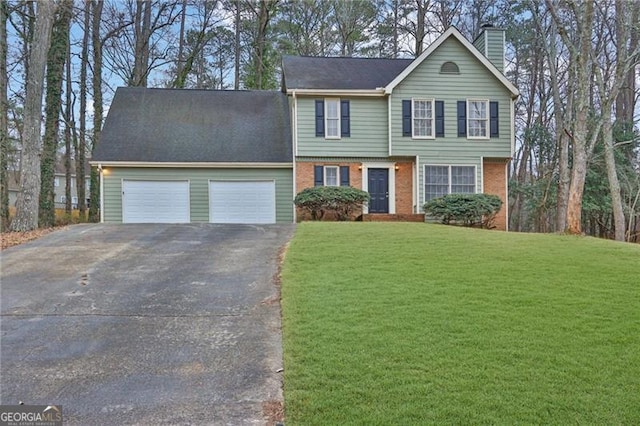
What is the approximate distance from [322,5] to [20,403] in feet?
87.6

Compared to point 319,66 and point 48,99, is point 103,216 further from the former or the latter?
point 319,66

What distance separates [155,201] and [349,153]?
702 cm

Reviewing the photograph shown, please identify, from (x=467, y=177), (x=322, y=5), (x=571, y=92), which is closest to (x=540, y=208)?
(x=571, y=92)

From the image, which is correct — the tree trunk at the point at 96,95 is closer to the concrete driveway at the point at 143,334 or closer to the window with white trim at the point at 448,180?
the concrete driveway at the point at 143,334

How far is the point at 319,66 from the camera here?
1908 centimetres

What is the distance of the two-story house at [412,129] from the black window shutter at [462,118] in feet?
0.12

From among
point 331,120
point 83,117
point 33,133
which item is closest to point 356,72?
point 331,120

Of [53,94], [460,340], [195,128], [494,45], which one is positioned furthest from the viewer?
[494,45]

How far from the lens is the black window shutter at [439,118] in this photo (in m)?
17.0

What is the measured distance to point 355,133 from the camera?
17062 mm

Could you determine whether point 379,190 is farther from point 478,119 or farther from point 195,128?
point 195,128

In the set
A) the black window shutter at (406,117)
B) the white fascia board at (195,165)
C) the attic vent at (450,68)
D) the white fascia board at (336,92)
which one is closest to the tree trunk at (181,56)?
the white fascia board at (195,165)

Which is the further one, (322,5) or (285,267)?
(322,5)

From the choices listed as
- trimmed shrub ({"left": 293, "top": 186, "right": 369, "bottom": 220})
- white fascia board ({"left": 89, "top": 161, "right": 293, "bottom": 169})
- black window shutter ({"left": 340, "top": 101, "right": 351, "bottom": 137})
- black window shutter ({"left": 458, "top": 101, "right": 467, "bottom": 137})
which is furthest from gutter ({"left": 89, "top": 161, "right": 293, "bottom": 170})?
black window shutter ({"left": 458, "top": 101, "right": 467, "bottom": 137})
